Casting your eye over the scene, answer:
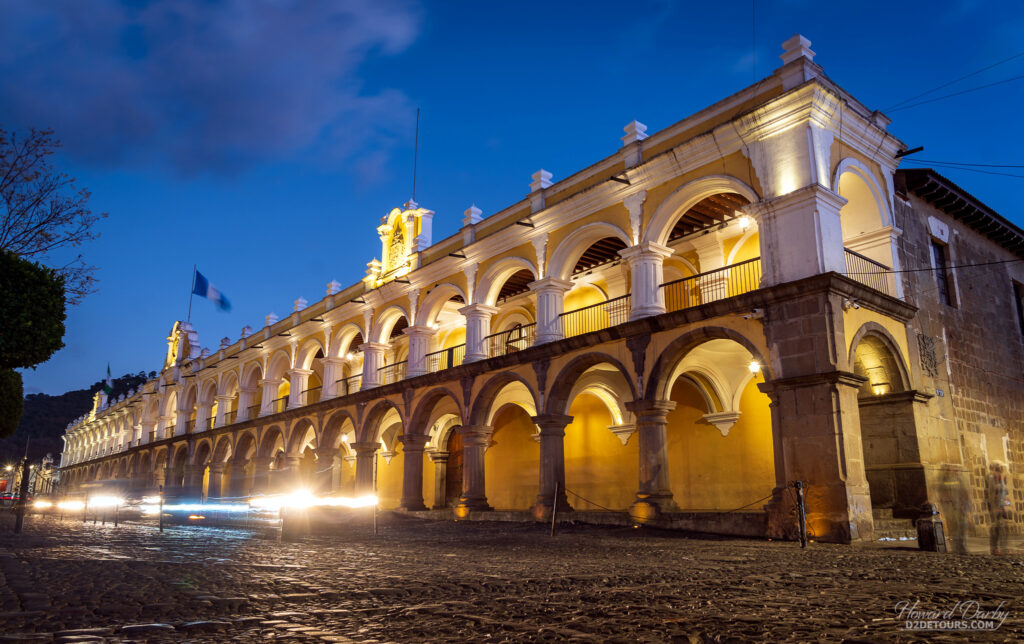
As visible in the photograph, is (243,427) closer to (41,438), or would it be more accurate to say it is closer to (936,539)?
(936,539)

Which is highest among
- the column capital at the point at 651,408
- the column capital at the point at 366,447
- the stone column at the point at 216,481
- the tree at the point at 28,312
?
the tree at the point at 28,312

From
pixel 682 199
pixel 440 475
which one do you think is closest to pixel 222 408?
pixel 440 475

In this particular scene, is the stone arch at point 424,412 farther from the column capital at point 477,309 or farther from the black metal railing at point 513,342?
the column capital at point 477,309

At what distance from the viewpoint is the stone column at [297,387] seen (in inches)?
1057

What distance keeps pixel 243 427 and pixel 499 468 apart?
12783mm

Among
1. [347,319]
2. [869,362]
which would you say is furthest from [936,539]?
[347,319]

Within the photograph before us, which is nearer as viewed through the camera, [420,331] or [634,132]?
[634,132]

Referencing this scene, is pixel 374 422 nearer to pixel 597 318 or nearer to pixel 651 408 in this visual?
pixel 597 318

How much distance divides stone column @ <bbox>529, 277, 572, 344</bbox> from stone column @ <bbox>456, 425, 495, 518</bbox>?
10.5ft

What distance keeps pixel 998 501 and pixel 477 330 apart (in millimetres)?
12132

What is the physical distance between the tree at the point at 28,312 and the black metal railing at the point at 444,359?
981 centimetres

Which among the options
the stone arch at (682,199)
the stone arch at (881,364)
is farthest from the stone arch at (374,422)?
the stone arch at (881,364)

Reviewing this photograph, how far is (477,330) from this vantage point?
62.6 ft

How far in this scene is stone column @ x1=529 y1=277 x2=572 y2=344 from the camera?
55.3ft
